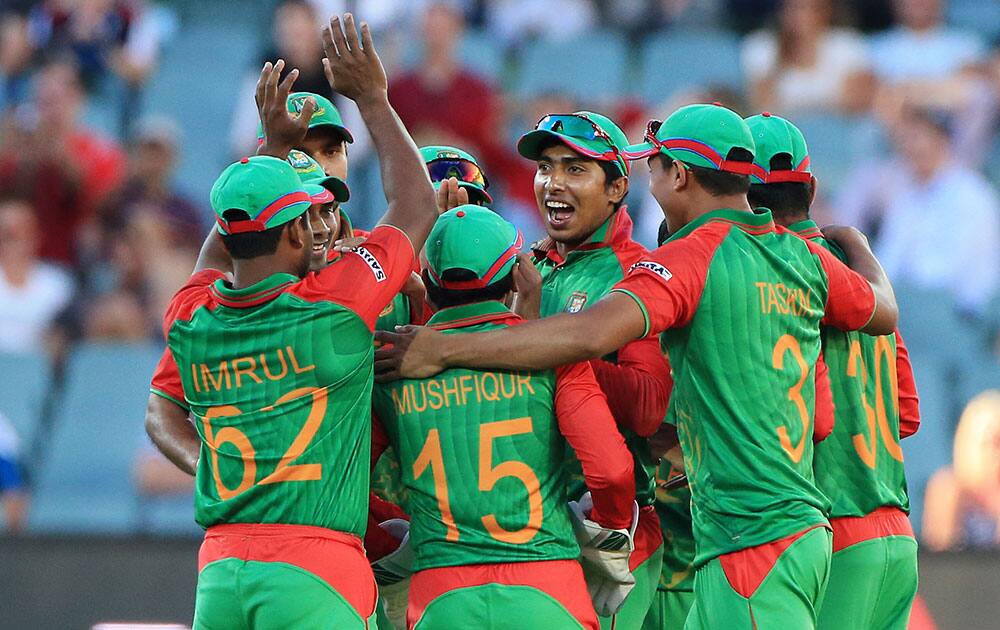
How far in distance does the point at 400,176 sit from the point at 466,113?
7381 millimetres

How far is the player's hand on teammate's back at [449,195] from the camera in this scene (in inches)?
215

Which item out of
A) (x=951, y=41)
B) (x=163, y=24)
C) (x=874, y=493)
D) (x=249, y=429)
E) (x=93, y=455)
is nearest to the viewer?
(x=249, y=429)

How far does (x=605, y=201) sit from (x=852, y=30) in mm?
8344

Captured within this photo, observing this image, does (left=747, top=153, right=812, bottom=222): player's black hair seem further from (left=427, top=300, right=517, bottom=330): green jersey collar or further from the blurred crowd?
the blurred crowd

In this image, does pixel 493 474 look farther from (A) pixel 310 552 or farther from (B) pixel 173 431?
(B) pixel 173 431

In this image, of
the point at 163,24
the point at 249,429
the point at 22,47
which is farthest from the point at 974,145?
the point at 249,429

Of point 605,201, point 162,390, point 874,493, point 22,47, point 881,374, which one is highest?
point 22,47

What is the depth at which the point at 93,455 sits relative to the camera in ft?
32.5

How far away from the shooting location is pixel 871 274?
16.6 feet

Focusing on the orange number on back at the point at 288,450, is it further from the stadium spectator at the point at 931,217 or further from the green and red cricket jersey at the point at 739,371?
the stadium spectator at the point at 931,217

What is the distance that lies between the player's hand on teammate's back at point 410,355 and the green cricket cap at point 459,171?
120 cm

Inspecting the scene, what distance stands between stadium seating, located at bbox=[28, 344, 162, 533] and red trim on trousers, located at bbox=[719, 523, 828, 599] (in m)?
5.77

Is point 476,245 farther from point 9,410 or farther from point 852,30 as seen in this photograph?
point 852,30

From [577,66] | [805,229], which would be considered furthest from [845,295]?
[577,66]
